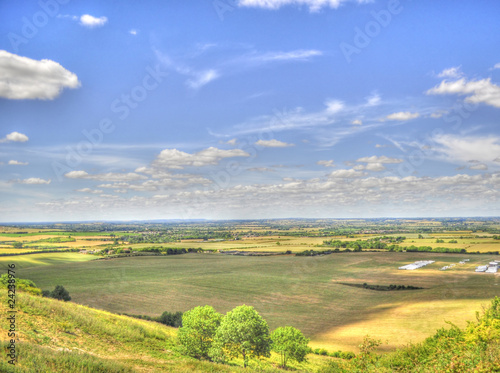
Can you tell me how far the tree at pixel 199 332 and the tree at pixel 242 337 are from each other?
5.89 ft

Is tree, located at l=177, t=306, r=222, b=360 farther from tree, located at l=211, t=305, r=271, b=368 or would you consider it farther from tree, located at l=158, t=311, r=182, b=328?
tree, located at l=158, t=311, r=182, b=328

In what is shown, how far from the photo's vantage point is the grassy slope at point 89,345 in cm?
1673

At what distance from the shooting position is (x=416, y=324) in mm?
57406

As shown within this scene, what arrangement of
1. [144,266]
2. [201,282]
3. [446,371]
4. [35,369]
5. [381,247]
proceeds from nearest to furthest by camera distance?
1. [35,369]
2. [446,371]
3. [201,282]
4. [144,266]
5. [381,247]

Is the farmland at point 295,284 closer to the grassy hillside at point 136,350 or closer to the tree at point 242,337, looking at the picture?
the tree at point 242,337

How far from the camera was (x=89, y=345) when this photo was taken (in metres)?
29.2

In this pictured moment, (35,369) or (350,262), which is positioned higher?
(35,369)

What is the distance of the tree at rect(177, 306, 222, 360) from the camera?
1539 inches

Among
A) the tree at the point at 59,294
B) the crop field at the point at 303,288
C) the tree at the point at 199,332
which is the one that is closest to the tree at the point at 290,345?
the tree at the point at 199,332

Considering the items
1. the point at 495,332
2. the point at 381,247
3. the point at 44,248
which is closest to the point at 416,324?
the point at 495,332

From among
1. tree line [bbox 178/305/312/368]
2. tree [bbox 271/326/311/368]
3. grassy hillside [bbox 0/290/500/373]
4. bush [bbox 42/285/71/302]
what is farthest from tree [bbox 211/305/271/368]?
bush [bbox 42/285/71/302]

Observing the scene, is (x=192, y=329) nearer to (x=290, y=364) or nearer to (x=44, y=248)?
(x=290, y=364)

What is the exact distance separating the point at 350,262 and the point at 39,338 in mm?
124051

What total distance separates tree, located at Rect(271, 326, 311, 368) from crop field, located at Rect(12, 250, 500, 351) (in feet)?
32.1
